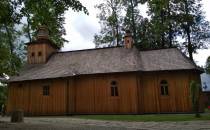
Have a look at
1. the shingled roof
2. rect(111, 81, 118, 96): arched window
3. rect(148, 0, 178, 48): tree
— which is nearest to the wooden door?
the shingled roof

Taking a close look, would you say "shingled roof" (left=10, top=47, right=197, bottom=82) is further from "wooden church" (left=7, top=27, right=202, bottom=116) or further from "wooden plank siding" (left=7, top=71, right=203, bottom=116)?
"wooden plank siding" (left=7, top=71, right=203, bottom=116)

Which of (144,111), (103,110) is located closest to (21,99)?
(103,110)

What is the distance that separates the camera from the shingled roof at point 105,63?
23891 millimetres

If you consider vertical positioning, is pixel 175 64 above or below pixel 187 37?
below

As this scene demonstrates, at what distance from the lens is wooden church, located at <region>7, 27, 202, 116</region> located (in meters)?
23.2

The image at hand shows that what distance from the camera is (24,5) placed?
35.7ft

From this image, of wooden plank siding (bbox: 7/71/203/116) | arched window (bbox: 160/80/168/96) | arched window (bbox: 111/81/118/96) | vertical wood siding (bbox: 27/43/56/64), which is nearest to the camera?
wooden plank siding (bbox: 7/71/203/116)

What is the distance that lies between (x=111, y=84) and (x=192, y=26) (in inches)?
618

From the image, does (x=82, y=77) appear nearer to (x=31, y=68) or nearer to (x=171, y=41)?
(x=31, y=68)

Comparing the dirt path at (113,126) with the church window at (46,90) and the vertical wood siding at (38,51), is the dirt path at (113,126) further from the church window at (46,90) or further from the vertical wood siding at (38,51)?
the vertical wood siding at (38,51)

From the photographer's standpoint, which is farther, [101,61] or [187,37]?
[187,37]

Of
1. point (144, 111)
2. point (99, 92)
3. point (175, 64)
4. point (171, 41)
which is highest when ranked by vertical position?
point (171, 41)

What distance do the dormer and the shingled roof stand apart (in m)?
0.67

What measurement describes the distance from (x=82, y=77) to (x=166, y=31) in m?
Answer: 14.8
